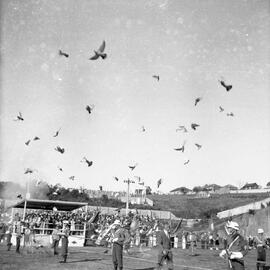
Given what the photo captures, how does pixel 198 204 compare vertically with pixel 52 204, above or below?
above

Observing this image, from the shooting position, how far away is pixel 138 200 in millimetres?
91375

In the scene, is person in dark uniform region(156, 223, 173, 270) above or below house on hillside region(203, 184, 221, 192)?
below

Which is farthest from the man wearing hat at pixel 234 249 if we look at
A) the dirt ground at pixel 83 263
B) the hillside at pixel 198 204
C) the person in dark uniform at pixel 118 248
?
the hillside at pixel 198 204

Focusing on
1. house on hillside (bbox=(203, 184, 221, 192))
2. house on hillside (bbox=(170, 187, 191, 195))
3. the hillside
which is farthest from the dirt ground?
house on hillside (bbox=(170, 187, 191, 195))

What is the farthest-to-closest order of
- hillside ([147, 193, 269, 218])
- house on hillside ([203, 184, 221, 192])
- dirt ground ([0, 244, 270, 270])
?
house on hillside ([203, 184, 221, 192]) < hillside ([147, 193, 269, 218]) < dirt ground ([0, 244, 270, 270])

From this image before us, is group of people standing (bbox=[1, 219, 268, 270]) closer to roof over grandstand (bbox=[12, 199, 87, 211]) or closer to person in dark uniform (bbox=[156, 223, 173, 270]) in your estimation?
person in dark uniform (bbox=[156, 223, 173, 270])

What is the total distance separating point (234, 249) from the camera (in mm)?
10031

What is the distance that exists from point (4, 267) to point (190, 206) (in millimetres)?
71956

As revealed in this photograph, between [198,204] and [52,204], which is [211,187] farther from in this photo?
[52,204]

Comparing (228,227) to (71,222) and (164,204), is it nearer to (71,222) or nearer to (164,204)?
(71,222)

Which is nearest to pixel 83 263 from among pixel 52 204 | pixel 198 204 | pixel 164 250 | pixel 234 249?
pixel 164 250

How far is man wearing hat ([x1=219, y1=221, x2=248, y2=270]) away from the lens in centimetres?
995

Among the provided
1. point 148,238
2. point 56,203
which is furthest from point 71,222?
point 148,238

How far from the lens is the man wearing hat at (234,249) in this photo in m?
9.95
